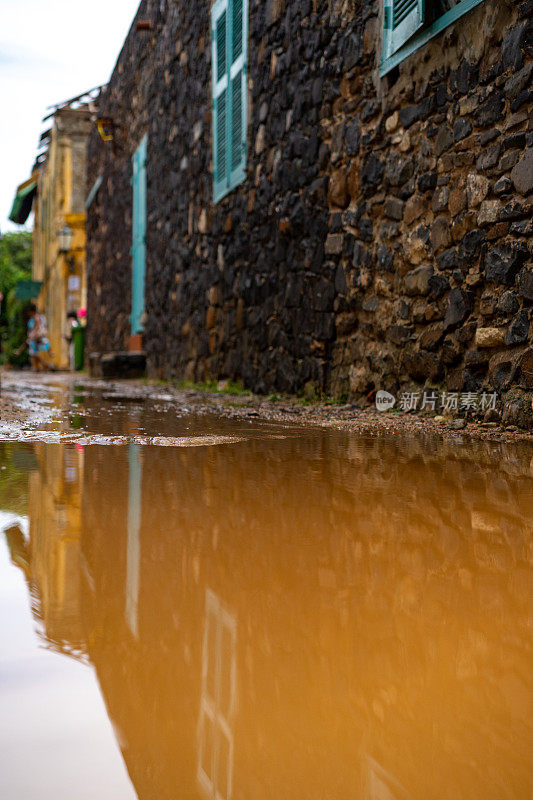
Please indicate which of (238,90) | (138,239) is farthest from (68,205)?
(238,90)

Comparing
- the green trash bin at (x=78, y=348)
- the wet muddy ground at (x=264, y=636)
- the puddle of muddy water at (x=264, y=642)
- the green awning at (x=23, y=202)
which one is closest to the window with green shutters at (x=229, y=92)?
the wet muddy ground at (x=264, y=636)

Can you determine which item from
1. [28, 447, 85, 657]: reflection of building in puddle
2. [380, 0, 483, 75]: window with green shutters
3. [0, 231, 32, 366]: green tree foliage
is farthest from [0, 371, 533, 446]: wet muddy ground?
[0, 231, 32, 366]: green tree foliage

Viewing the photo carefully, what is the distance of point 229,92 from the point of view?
732 cm

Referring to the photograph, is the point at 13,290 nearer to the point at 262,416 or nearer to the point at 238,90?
the point at 238,90

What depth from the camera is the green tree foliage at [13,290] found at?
28203 millimetres

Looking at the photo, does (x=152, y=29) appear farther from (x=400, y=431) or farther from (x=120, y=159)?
(x=400, y=431)

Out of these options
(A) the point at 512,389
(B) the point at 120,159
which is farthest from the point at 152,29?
(A) the point at 512,389

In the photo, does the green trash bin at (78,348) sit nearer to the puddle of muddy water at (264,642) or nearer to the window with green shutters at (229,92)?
the window with green shutters at (229,92)

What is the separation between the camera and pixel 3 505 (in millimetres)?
1796

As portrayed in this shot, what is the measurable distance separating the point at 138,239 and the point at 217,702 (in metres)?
10.9

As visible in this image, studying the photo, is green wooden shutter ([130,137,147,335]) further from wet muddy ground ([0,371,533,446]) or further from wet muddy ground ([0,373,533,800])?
wet muddy ground ([0,373,533,800])

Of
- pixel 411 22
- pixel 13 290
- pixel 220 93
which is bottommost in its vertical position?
pixel 13 290

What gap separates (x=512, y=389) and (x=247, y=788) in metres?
2.99

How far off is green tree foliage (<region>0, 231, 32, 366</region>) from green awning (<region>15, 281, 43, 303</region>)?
1.82 feet
